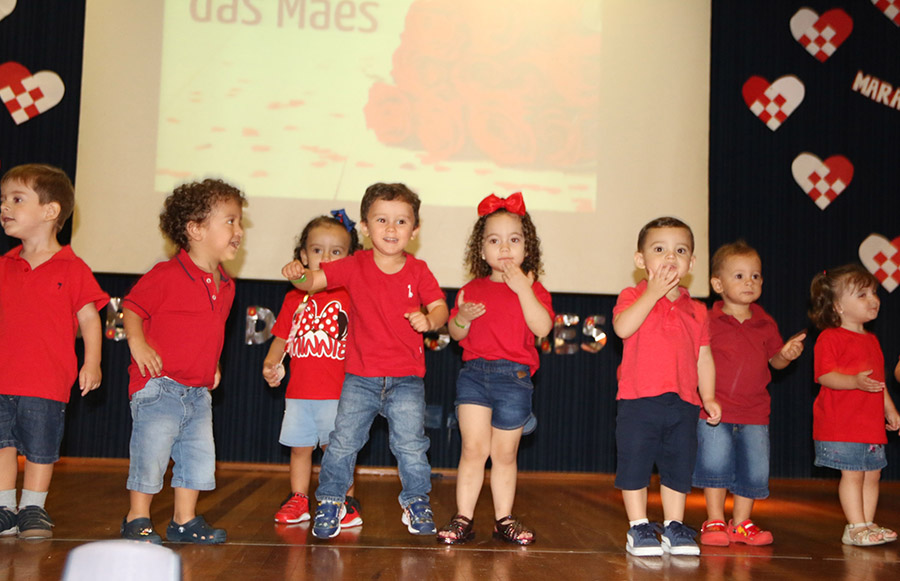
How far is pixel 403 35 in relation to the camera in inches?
166

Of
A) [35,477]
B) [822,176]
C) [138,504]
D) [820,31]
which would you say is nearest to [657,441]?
[138,504]

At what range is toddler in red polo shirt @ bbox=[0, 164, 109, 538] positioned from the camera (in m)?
2.36

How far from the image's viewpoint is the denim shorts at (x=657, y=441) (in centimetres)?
238

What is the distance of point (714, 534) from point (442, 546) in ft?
2.99

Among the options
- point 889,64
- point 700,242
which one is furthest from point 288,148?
point 889,64

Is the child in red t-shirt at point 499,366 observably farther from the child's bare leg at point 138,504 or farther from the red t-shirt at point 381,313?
the child's bare leg at point 138,504

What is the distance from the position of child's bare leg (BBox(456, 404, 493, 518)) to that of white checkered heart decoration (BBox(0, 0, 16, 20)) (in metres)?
3.58

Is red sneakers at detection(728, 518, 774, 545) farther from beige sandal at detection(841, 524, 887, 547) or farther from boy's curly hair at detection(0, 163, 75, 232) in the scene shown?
boy's curly hair at detection(0, 163, 75, 232)

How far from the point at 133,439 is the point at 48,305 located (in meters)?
0.51

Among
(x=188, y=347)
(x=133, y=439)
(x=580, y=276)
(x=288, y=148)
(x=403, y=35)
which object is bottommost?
(x=133, y=439)

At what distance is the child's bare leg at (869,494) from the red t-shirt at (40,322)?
2668 millimetres

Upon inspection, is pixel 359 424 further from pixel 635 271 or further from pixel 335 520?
pixel 635 271

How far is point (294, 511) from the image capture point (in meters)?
2.71

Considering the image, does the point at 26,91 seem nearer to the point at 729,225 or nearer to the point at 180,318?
the point at 180,318
